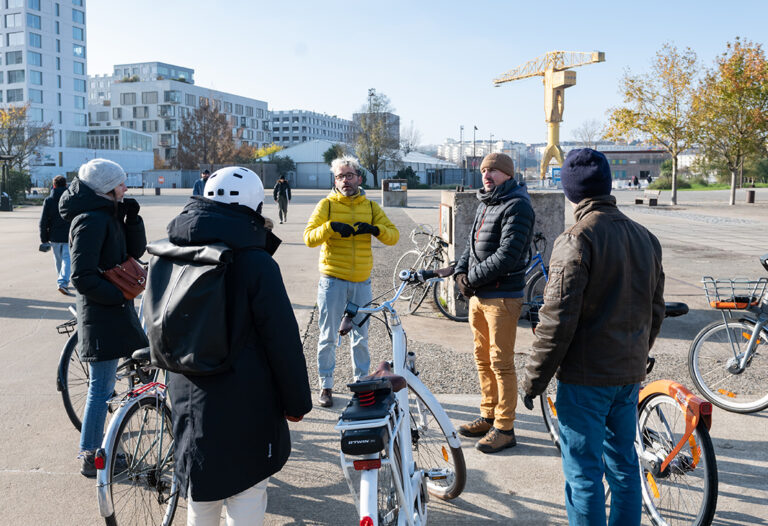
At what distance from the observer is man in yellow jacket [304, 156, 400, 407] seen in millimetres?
5332

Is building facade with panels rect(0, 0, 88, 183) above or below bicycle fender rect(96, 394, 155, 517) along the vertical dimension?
above

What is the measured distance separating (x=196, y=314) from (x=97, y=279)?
5.67ft

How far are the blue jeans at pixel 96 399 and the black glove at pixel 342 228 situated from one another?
75.9 inches

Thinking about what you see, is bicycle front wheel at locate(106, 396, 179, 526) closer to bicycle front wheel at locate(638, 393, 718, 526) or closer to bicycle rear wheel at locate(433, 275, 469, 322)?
bicycle front wheel at locate(638, 393, 718, 526)

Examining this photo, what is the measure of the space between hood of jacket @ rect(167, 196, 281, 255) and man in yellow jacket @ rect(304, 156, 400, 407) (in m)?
2.74

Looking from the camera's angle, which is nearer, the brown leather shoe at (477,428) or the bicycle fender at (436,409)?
the bicycle fender at (436,409)

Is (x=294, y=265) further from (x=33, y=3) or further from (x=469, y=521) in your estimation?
(x=33, y=3)

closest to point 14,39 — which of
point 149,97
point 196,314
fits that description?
point 149,97

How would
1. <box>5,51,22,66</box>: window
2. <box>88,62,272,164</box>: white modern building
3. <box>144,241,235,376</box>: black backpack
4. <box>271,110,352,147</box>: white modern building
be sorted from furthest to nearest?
1. <box>271,110,352,147</box>: white modern building
2. <box>88,62,272,164</box>: white modern building
3. <box>5,51,22,66</box>: window
4. <box>144,241,235,376</box>: black backpack

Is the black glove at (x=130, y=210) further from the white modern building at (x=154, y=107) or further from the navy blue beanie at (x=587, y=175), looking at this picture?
the white modern building at (x=154, y=107)

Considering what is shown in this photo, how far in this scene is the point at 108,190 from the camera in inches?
156

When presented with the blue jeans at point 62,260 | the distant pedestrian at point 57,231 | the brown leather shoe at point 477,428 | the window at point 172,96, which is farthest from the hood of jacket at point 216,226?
the window at point 172,96

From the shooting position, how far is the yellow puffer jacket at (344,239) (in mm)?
5395

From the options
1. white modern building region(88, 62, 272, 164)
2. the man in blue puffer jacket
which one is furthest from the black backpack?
white modern building region(88, 62, 272, 164)
